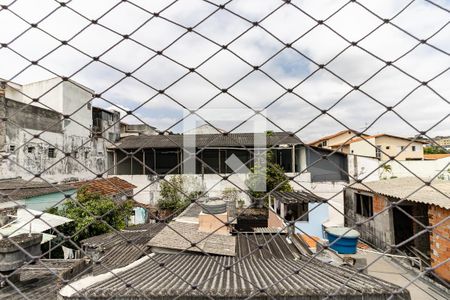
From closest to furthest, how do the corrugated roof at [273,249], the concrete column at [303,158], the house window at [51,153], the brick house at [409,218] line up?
the corrugated roof at [273,249], the brick house at [409,218], the house window at [51,153], the concrete column at [303,158]

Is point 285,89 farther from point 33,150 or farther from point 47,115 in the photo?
point 47,115

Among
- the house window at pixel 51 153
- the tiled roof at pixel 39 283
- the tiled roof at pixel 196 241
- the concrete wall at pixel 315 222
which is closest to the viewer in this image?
the tiled roof at pixel 39 283

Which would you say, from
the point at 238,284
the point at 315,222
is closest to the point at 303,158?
the point at 315,222

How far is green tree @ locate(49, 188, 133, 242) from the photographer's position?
5.86 meters

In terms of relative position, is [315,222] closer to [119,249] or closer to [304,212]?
[304,212]

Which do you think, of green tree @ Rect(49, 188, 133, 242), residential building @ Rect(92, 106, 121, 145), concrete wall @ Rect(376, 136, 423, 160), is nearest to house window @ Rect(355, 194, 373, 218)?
concrete wall @ Rect(376, 136, 423, 160)

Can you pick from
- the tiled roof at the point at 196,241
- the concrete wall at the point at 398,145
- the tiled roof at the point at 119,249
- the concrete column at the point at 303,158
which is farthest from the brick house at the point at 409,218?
the concrete wall at the point at 398,145

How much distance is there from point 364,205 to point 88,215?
18.8 ft

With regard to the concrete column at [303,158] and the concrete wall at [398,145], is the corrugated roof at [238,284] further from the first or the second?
the concrete wall at [398,145]

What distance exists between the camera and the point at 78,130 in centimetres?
949

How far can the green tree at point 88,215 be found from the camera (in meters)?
5.86

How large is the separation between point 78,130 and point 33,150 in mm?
2005

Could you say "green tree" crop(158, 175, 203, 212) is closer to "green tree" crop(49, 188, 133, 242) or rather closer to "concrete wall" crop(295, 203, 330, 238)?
"green tree" crop(49, 188, 133, 242)

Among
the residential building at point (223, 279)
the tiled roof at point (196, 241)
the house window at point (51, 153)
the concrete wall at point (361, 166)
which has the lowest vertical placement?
the tiled roof at point (196, 241)
